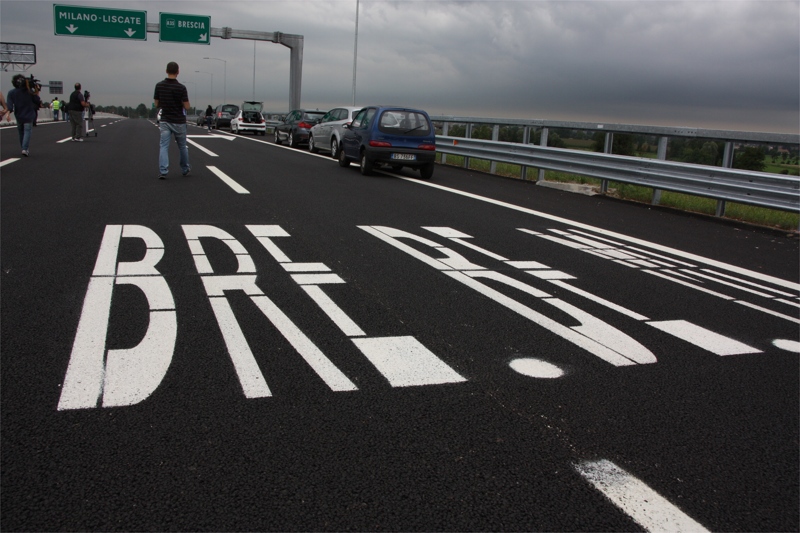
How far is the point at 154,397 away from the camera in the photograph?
316 centimetres

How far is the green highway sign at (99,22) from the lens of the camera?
36.2 meters

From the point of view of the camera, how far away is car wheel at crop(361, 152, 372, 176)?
14789mm

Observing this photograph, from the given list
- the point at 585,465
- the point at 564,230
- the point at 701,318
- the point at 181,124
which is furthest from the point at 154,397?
the point at 181,124

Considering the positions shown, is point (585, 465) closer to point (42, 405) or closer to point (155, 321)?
point (42, 405)

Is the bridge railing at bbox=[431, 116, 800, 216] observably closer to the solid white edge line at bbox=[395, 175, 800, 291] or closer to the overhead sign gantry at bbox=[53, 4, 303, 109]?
the solid white edge line at bbox=[395, 175, 800, 291]

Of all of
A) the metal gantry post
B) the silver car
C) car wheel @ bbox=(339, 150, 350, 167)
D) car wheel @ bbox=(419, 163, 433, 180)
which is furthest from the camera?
the metal gantry post

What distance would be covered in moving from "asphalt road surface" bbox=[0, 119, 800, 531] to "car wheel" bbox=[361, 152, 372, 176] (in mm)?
7530

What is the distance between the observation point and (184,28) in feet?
126

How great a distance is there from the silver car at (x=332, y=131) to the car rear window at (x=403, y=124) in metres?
4.92

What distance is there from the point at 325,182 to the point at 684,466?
35.3ft

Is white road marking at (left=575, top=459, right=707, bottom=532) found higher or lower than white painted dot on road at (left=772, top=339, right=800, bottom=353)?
lower

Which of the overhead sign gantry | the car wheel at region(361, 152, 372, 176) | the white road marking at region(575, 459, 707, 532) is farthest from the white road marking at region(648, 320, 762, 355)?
the overhead sign gantry

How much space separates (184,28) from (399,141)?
94.9 ft

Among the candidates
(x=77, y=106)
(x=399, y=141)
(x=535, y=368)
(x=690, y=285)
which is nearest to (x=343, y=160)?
(x=399, y=141)
